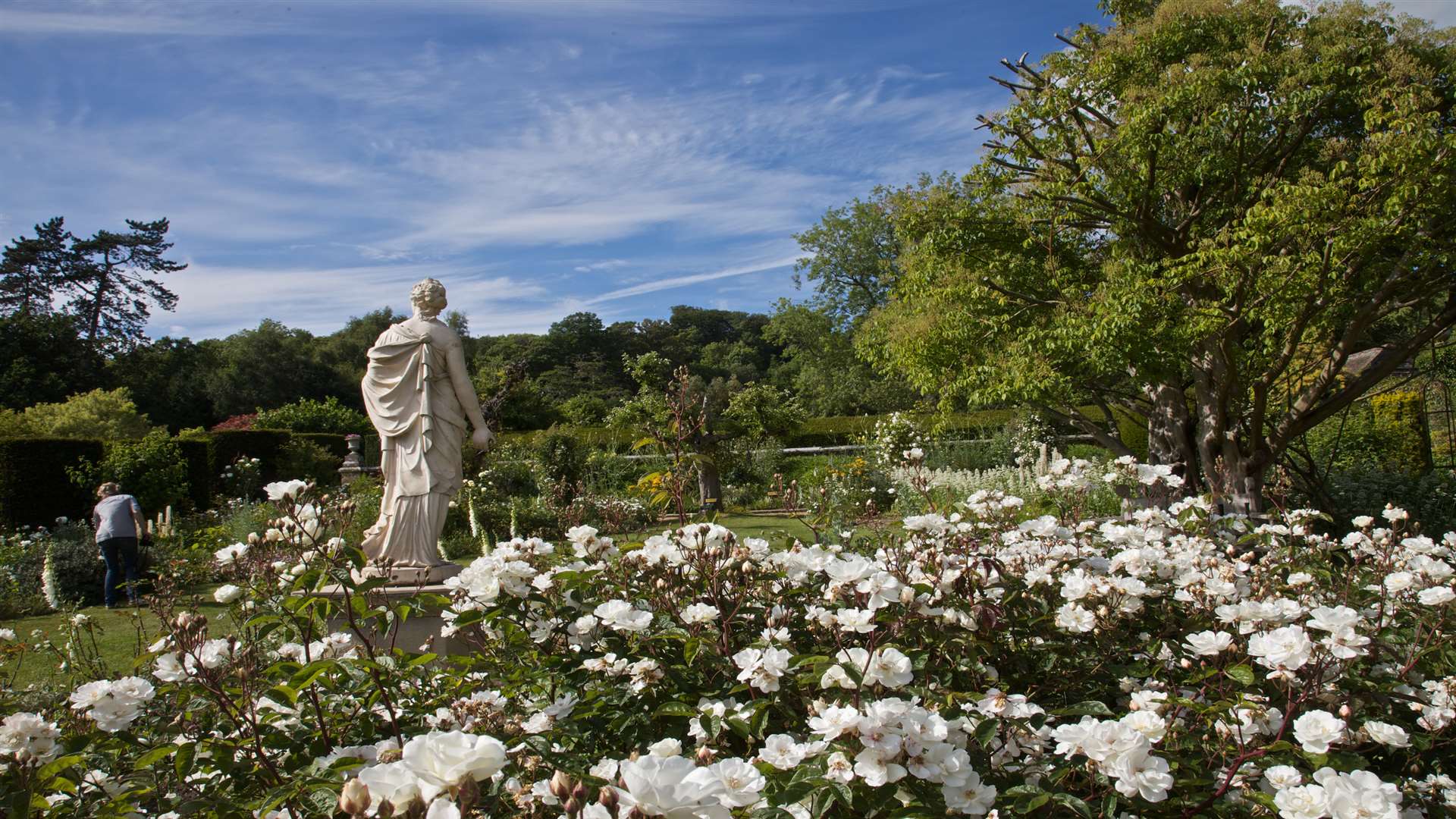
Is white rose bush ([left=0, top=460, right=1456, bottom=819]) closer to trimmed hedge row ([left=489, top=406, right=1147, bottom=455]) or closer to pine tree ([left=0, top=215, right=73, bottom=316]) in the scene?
trimmed hedge row ([left=489, top=406, right=1147, bottom=455])

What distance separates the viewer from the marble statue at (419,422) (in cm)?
454

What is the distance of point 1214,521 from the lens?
2.94 metres

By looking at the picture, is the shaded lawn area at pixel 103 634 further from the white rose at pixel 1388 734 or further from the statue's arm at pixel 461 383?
the white rose at pixel 1388 734

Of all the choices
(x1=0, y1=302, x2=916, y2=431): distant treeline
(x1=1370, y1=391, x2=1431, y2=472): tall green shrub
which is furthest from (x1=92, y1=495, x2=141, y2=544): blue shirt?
(x1=1370, y1=391, x2=1431, y2=472): tall green shrub

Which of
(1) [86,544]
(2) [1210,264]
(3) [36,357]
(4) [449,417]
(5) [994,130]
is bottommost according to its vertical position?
(1) [86,544]

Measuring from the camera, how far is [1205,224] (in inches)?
294

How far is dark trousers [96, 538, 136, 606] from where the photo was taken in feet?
Answer: 23.5

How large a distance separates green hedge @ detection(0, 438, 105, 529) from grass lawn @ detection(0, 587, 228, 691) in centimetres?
408

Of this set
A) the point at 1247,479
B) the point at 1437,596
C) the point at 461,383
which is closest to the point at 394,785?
the point at 1437,596

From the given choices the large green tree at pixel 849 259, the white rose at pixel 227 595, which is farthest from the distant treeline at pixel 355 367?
the white rose at pixel 227 595

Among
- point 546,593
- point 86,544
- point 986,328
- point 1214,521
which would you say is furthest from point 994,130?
point 86,544

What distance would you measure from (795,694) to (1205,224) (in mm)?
7598

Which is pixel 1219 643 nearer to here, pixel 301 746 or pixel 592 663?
pixel 592 663

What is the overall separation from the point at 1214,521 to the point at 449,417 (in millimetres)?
3818
